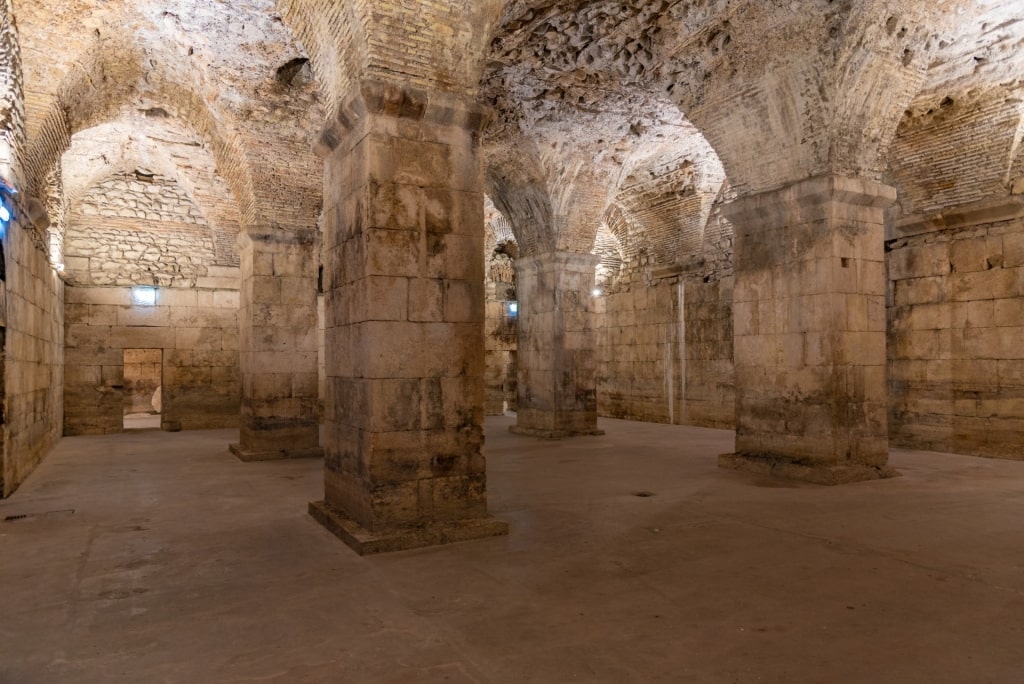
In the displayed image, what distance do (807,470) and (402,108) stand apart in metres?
5.08

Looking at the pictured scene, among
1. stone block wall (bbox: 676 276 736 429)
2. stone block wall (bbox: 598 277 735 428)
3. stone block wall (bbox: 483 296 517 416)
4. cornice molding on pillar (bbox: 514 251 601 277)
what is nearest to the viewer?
cornice molding on pillar (bbox: 514 251 601 277)

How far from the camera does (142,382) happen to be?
18.0 m

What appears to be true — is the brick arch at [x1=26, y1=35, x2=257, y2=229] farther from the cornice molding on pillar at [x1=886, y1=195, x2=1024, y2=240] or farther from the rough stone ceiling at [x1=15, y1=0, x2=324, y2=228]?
the cornice molding on pillar at [x1=886, y1=195, x2=1024, y2=240]

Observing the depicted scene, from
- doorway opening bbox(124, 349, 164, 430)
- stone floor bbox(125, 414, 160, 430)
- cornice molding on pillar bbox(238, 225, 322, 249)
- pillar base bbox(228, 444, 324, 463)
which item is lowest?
stone floor bbox(125, 414, 160, 430)

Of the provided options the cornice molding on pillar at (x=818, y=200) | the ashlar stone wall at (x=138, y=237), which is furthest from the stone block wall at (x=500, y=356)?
the cornice molding on pillar at (x=818, y=200)

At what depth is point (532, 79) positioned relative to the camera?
8375 millimetres

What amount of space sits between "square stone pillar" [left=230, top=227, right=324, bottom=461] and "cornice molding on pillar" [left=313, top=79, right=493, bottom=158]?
416cm

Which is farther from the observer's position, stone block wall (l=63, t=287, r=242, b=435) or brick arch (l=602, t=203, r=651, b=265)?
brick arch (l=602, t=203, r=651, b=265)

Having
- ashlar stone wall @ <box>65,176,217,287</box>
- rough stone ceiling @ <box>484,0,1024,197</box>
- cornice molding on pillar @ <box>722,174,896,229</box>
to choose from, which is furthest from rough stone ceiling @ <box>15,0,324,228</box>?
cornice molding on pillar @ <box>722,174,896,229</box>

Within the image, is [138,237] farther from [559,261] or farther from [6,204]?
[559,261]

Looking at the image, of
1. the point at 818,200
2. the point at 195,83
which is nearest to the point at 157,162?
the point at 195,83

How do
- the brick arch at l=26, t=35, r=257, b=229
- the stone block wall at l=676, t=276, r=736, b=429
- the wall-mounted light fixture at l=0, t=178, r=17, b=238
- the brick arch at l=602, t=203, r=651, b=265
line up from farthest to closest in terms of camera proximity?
the brick arch at l=602, t=203, r=651, b=265, the stone block wall at l=676, t=276, r=736, b=429, the brick arch at l=26, t=35, r=257, b=229, the wall-mounted light fixture at l=0, t=178, r=17, b=238

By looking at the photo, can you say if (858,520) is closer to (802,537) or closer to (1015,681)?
(802,537)

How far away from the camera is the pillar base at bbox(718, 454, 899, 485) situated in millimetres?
6539
